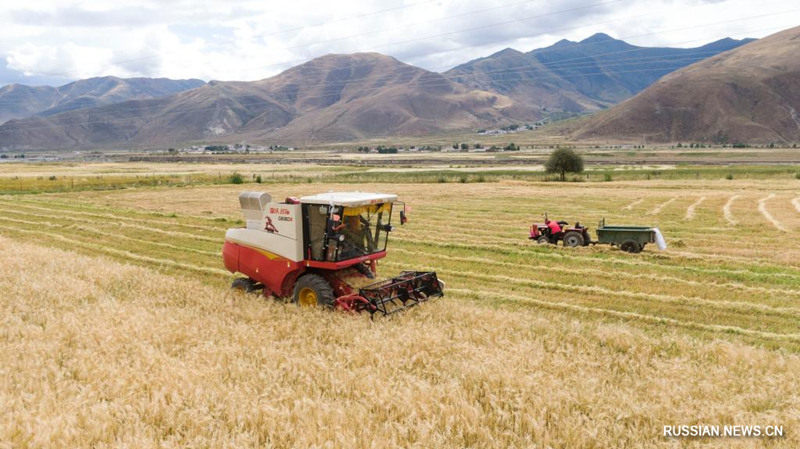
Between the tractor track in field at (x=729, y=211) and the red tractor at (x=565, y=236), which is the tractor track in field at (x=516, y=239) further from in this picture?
the tractor track in field at (x=729, y=211)

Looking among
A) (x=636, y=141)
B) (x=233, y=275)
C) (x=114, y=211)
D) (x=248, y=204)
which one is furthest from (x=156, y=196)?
(x=636, y=141)

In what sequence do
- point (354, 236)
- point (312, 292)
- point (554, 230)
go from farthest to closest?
point (554, 230) < point (354, 236) < point (312, 292)

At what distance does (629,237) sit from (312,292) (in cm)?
1326

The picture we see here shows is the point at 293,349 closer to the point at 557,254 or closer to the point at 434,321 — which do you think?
the point at 434,321

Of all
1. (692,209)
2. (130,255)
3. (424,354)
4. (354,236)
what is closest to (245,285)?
(354,236)

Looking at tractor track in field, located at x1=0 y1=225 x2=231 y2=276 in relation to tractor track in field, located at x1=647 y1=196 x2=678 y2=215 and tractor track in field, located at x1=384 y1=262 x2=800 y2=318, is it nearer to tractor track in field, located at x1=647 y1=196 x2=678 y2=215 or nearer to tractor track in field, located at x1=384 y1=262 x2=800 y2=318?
tractor track in field, located at x1=384 y1=262 x2=800 y2=318

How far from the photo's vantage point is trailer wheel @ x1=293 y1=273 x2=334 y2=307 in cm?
1193

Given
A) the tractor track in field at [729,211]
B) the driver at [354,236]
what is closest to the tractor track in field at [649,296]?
the driver at [354,236]

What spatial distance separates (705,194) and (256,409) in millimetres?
42359

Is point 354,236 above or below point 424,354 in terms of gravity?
above

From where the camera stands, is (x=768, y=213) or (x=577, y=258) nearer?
(x=577, y=258)

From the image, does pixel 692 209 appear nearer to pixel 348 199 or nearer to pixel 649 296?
pixel 649 296

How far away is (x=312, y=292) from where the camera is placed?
1235 centimetres

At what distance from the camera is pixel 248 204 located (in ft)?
44.3
